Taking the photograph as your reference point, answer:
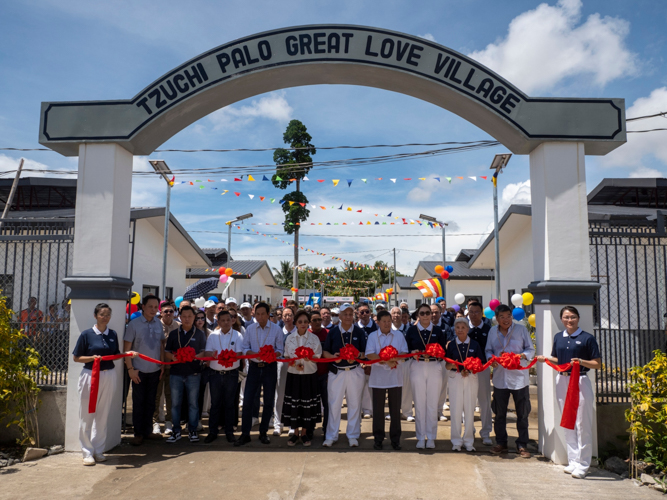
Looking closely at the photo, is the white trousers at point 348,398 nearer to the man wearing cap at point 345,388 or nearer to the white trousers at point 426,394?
the man wearing cap at point 345,388

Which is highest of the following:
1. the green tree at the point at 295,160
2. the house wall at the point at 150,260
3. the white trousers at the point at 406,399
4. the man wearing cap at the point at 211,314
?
the green tree at the point at 295,160

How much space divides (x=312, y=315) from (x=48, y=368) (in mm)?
3609

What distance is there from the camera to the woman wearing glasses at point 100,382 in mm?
5746

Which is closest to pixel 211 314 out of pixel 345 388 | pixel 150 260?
pixel 345 388

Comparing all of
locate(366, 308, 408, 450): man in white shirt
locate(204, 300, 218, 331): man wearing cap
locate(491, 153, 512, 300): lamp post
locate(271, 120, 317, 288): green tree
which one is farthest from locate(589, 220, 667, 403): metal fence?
locate(271, 120, 317, 288): green tree

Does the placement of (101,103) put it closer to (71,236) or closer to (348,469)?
(71,236)

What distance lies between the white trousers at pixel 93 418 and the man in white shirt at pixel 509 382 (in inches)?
189

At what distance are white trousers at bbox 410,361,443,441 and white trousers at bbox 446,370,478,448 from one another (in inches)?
7.5

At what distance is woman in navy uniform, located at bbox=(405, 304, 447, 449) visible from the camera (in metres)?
6.24

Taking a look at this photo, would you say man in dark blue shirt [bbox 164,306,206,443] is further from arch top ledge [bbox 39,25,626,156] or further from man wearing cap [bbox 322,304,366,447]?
arch top ledge [bbox 39,25,626,156]

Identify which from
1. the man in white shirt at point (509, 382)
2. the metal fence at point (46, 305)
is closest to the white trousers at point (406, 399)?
the man in white shirt at point (509, 382)

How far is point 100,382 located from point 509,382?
5.02 meters

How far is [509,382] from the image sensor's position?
6.01 m

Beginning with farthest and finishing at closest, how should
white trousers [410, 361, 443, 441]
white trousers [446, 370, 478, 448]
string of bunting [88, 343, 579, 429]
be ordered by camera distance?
1. white trousers [410, 361, 443, 441]
2. white trousers [446, 370, 478, 448]
3. string of bunting [88, 343, 579, 429]
